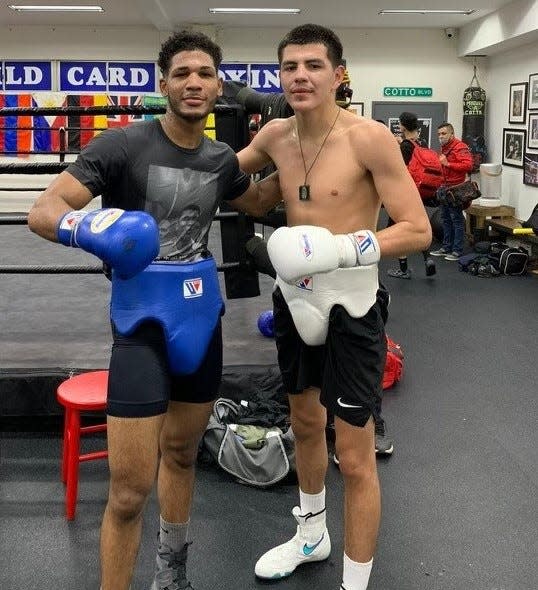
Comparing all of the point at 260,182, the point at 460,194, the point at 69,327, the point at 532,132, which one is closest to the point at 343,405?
the point at 260,182

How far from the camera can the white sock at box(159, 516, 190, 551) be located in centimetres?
167

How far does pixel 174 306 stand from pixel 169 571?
0.69 meters

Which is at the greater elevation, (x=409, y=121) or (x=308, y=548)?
(x=409, y=121)

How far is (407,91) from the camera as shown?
8.28 metres

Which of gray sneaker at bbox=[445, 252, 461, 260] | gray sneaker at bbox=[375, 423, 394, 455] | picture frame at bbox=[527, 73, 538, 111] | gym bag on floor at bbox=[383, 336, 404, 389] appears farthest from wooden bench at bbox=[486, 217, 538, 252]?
gray sneaker at bbox=[375, 423, 394, 455]

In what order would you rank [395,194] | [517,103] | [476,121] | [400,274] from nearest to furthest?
1. [395,194]
2. [400,274]
3. [517,103]
4. [476,121]

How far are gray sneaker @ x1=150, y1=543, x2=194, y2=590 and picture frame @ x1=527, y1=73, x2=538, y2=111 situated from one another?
6.37m

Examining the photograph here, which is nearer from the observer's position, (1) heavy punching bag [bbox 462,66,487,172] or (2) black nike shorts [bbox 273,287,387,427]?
(2) black nike shorts [bbox 273,287,387,427]

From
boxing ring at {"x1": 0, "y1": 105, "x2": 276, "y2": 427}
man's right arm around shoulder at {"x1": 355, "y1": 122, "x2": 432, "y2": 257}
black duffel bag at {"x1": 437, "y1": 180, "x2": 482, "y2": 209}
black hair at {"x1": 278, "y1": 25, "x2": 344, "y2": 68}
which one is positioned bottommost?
boxing ring at {"x1": 0, "y1": 105, "x2": 276, "y2": 427}

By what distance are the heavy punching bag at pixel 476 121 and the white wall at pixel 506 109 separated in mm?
122

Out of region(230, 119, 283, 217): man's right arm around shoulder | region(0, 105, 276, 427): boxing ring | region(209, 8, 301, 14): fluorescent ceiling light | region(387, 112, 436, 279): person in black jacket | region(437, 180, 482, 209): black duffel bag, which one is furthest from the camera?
region(209, 8, 301, 14): fluorescent ceiling light

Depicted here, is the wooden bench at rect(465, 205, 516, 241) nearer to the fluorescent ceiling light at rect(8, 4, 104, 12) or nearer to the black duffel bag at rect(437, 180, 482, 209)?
the black duffel bag at rect(437, 180, 482, 209)

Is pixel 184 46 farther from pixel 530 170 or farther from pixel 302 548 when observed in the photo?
pixel 530 170

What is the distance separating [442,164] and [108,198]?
5.54 meters
